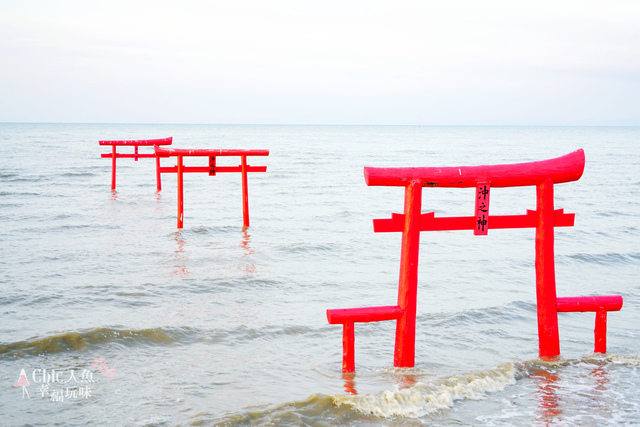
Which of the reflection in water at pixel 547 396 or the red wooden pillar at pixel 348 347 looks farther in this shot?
the red wooden pillar at pixel 348 347

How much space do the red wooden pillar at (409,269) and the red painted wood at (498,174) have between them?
10 cm

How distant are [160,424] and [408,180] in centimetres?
274

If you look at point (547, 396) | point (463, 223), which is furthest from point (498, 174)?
point (547, 396)

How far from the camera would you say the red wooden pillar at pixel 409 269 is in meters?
5.06

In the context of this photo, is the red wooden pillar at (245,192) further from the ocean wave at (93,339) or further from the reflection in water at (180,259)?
the ocean wave at (93,339)

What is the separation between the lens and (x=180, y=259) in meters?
10.1

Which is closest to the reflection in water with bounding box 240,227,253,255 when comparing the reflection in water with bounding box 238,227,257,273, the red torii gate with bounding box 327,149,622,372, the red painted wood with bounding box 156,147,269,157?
the reflection in water with bounding box 238,227,257,273

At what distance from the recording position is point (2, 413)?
15.1ft

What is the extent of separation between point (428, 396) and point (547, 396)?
1034 mm

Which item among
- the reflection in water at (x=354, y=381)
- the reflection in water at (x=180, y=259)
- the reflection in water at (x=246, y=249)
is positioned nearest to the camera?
the reflection in water at (x=354, y=381)

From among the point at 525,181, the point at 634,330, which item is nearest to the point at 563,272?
the point at 634,330

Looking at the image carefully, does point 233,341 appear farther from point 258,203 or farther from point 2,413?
point 258,203

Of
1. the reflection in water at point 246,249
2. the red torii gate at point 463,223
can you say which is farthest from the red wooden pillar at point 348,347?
the reflection in water at point 246,249

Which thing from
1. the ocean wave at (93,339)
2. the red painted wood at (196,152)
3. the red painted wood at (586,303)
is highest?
the red painted wood at (196,152)
